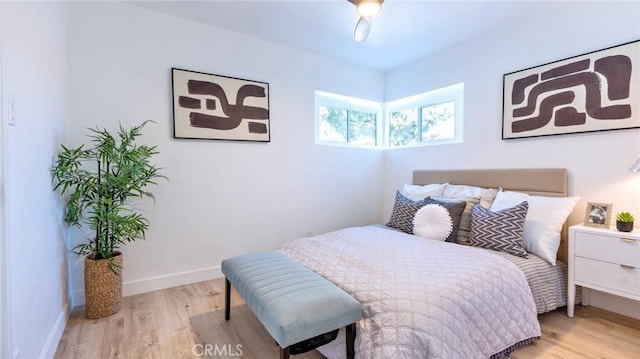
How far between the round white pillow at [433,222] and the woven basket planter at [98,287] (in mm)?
2418

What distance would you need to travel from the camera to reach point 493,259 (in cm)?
186

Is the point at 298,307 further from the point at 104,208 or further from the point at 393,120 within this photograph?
the point at 393,120

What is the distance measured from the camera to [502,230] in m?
2.16

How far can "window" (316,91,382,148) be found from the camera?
3673 mm

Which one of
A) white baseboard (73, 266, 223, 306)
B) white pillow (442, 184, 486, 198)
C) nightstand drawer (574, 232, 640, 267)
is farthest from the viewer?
white pillow (442, 184, 486, 198)

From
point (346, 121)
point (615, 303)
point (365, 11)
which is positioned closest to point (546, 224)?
point (615, 303)

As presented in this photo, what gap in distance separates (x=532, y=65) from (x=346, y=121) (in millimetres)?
2028

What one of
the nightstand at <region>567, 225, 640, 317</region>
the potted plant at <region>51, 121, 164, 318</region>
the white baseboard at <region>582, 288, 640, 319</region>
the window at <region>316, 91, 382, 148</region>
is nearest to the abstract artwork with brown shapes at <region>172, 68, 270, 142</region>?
the potted plant at <region>51, 121, 164, 318</region>

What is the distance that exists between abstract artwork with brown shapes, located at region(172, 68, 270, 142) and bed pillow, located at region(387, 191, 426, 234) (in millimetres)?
1552

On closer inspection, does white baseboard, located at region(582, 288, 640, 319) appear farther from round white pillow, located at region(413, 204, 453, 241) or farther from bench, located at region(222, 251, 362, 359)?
bench, located at region(222, 251, 362, 359)

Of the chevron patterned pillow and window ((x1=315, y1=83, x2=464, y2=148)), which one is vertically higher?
window ((x1=315, y1=83, x2=464, y2=148))

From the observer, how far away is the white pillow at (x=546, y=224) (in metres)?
2.13

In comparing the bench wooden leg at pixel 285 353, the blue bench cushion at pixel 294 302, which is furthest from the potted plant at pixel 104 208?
the bench wooden leg at pixel 285 353
